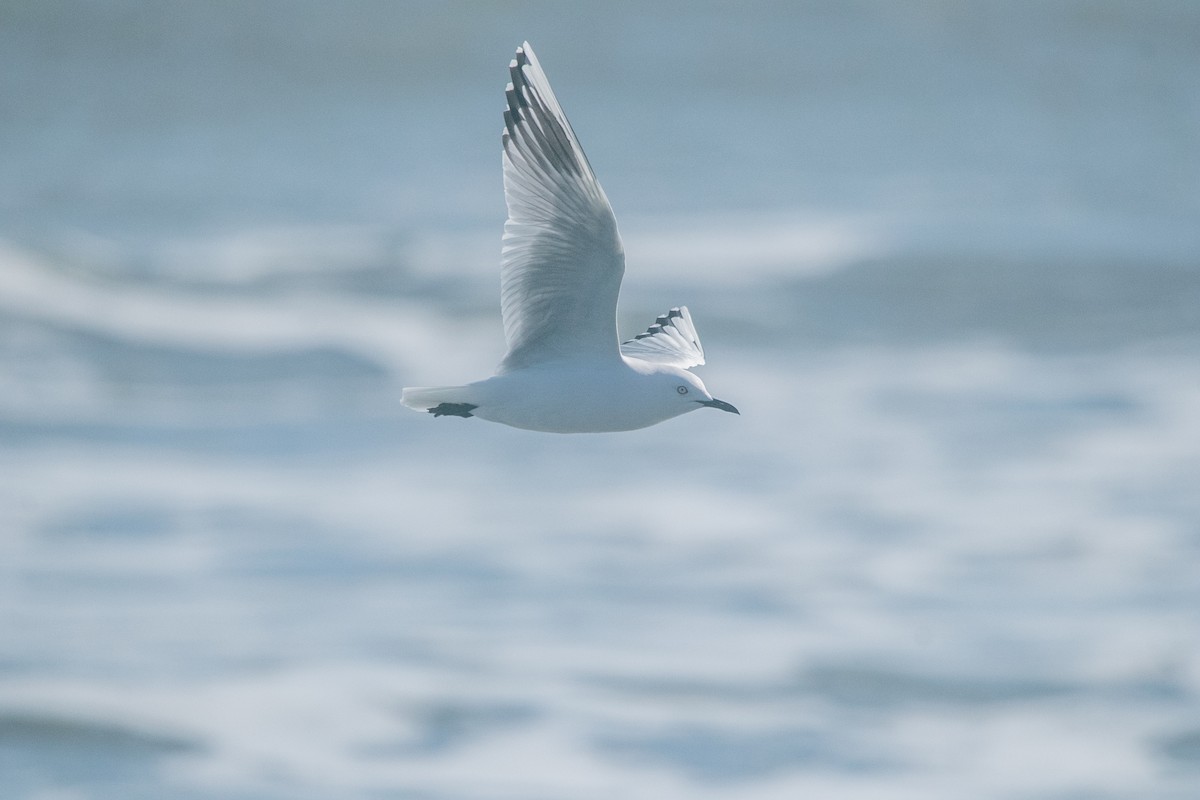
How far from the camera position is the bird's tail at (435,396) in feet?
23.9

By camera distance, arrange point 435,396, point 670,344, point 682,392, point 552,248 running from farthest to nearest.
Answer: point 670,344
point 552,248
point 682,392
point 435,396

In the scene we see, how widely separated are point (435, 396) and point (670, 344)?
8.40 ft

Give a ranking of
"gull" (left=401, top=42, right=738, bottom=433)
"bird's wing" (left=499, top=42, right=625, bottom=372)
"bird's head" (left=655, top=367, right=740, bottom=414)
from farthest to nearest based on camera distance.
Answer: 1. "bird's wing" (left=499, top=42, right=625, bottom=372)
2. "bird's head" (left=655, top=367, right=740, bottom=414)
3. "gull" (left=401, top=42, right=738, bottom=433)

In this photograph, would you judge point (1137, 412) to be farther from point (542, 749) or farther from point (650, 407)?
point (650, 407)

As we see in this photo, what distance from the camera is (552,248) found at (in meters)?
7.80

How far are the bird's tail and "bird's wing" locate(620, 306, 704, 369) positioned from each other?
2021mm

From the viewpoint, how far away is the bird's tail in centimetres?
729

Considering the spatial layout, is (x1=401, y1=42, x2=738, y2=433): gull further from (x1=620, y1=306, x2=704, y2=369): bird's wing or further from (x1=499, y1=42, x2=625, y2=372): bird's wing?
(x1=620, y1=306, x2=704, y2=369): bird's wing

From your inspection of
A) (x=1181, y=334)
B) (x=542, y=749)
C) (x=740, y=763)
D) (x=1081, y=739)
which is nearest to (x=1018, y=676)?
(x=1081, y=739)

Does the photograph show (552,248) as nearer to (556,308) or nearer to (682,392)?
(556,308)

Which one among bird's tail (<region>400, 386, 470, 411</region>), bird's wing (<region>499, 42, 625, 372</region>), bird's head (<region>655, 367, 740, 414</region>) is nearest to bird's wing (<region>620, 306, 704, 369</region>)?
bird's wing (<region>499, 42, 625, 372</region>)

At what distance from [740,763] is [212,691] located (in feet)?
43.8

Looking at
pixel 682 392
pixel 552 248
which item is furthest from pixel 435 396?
pixel 682 392

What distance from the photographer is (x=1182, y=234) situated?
67.1 meters
